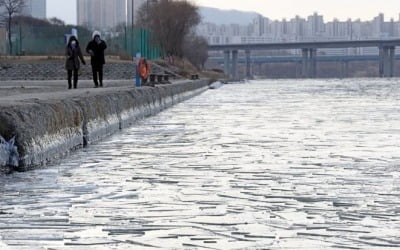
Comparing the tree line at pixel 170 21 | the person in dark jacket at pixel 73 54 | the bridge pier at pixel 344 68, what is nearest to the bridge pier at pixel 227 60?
the bridge pier at pixel 344 68

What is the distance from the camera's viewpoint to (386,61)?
168750mm

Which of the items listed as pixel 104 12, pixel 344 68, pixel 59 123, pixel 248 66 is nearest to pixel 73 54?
pixel 59 123

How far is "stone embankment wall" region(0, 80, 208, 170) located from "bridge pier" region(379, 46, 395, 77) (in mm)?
148483

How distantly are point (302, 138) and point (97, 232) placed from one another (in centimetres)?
781

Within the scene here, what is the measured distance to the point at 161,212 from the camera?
21.2 feet

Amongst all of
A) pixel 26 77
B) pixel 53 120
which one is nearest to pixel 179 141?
pixel 53 120

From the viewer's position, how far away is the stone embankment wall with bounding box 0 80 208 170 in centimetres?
890

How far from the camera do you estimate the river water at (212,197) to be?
5512 mm

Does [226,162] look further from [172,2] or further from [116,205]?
[172,2]

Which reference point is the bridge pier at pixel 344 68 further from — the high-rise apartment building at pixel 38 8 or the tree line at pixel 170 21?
the tree line at pixel 170 21

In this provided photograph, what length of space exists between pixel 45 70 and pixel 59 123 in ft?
165

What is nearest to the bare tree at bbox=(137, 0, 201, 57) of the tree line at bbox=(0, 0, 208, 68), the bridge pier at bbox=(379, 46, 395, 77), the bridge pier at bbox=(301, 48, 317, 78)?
the tree line at bbox=(0, 0, 208, 68)

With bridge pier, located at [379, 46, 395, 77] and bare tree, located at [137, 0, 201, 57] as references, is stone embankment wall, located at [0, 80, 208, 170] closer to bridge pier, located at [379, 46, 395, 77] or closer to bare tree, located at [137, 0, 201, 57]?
bare tree, located at [137, 0, 201, 57]

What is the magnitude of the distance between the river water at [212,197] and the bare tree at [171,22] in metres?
92.5
